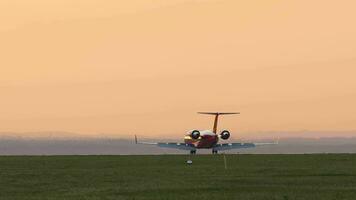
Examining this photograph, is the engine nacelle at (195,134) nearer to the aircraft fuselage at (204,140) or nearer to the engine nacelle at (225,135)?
the aircraft fuselage at (204,140)

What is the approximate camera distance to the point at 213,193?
144 feet

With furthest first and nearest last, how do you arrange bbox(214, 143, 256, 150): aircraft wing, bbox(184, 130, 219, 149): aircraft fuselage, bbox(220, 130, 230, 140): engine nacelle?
bbox(220, 130, 230, 140): engine nacelle
bbox(214, 143, 256, 150): aircraft wing
bbox(184, 130, 219, 149): aircraft fuselage

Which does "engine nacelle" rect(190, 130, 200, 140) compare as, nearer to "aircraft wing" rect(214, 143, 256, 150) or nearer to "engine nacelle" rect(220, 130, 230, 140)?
"aircraft wing" rect(214, 143, 256, 150)

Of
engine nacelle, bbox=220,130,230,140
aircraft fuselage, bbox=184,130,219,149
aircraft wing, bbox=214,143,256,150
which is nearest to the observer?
aircraft fuselage, bbox=184,130,219,149

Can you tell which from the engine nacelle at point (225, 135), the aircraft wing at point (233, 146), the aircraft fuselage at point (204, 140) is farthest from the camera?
the engine nacelle at point (225, 135)

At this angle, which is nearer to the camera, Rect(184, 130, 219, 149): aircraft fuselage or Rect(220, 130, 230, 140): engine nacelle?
Rect(184, 130, 219, 149): aircraft fuselage

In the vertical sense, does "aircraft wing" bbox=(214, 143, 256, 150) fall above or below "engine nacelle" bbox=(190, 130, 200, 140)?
below

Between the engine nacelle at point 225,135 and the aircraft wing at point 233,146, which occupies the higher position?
the engine nacelle at point 225,135

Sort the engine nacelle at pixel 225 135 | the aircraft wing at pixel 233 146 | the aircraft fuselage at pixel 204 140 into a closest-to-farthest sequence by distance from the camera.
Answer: the aircraft fuselage at pixel 204 140 < the aircraft wing at pixel 233 146 < the engine nacelle at pixel 225 135

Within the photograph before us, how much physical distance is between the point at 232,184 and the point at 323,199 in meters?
12.8

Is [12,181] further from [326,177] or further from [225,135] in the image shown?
[225,135]

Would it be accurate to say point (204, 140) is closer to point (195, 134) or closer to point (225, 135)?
point (195, 134)

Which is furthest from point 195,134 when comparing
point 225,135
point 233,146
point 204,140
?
point 233,146

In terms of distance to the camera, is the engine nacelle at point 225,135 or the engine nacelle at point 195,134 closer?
the engine nacelle at point 195,134
